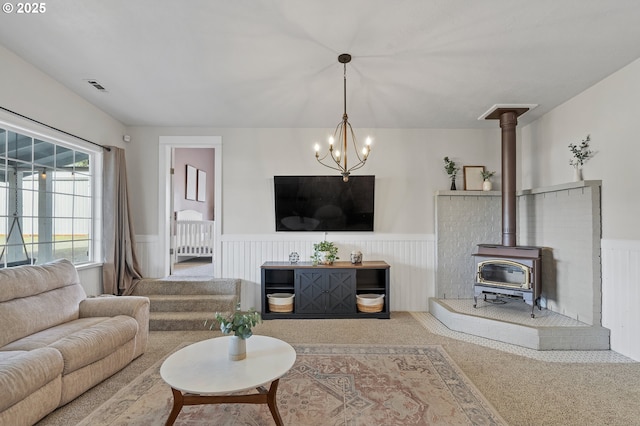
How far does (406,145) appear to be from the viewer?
15.5 ft

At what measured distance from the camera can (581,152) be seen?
139 inches

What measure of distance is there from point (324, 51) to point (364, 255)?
9.60 ft

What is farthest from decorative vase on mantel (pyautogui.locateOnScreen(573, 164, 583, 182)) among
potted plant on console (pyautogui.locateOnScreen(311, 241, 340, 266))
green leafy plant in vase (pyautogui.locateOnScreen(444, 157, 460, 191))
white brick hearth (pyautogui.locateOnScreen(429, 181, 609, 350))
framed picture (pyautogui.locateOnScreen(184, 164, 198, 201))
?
framed picture (pyautogui.locateOnScreen(184, 164, 198, 201))

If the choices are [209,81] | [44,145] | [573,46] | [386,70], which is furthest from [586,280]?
[44,145]

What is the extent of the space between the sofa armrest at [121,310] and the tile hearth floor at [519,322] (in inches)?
125

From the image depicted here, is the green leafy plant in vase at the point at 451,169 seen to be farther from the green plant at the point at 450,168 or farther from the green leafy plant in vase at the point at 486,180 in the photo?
the green leafy plant in vase at the point at 486,180

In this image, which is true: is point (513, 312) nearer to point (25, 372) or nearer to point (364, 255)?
point (364, 255)

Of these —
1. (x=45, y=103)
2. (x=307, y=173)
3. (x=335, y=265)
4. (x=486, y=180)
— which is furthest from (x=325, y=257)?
(x=45, y=103)

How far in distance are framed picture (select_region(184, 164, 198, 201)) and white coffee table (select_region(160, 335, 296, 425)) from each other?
5.12m

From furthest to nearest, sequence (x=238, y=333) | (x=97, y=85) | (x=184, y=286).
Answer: (x=184, y=286), (x=97, y=85), (x=238, y=333)

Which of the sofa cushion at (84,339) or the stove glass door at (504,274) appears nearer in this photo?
the sofa cushion at (84,339)

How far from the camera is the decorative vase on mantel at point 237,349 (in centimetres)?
211

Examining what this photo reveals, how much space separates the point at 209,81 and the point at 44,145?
1.92 m

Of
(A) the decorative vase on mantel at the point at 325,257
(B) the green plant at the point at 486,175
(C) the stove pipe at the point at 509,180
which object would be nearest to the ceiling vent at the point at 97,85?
(A) the decorative vase on mantel at the point at 325,257
